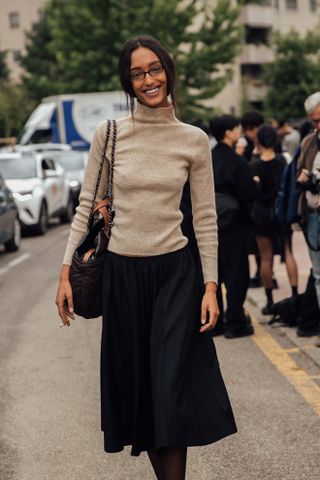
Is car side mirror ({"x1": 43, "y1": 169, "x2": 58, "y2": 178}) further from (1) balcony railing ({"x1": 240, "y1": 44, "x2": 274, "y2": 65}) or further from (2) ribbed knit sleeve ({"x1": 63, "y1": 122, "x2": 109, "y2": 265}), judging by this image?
(1) balcony railing ({"x1": 240, "y1": 44, "x2": 274, "y2": 65})

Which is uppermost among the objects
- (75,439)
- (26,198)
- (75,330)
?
(75,439)

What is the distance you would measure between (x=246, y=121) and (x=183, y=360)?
7185mm

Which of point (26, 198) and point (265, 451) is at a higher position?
point (265, 451)

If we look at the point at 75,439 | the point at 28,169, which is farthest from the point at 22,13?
the point at 75,439

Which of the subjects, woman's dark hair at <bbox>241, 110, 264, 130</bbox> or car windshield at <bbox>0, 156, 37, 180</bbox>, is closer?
woman's dark hair at <bbox>241, 110, 264, 130</bbox>

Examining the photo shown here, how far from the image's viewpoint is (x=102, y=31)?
133ft

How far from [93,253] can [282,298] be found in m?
6.28

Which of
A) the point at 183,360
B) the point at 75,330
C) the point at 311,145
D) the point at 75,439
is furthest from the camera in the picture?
the point at 75,330

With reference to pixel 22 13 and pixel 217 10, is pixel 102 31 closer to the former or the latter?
pixel 217 10

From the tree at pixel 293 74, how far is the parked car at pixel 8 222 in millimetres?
41144

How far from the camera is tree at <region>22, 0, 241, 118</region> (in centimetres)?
4066

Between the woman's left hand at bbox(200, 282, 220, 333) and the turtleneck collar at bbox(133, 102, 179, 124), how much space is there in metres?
0.63

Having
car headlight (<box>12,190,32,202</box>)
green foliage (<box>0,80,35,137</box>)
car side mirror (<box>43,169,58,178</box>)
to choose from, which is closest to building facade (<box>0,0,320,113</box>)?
green foliage (<box>0,80,35,137</box>)

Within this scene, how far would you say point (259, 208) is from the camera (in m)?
9.24
